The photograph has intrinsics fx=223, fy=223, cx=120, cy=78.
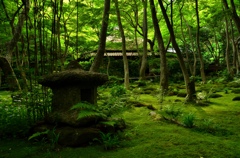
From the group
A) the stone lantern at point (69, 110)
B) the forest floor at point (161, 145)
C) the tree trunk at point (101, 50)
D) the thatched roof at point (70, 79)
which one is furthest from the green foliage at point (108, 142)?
the tree trunk at point (101, 50)

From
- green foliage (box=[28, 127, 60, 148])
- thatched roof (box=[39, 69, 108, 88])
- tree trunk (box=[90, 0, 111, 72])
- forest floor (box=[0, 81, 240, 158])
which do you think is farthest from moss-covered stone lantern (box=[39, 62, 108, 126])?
tree trunk (box=[90, 0, 111, 72])

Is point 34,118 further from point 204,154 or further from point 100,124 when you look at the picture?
point 204,154

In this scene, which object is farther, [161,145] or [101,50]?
[101,50]

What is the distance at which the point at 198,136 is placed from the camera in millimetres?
4070

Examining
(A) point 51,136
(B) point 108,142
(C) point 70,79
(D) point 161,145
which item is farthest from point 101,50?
(D) point 161,145

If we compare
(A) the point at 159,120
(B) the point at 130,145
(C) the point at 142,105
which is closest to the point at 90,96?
(B) the point at 130,145

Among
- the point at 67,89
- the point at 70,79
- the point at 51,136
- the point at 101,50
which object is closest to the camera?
the point at 51,136

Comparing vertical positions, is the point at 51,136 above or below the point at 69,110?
below

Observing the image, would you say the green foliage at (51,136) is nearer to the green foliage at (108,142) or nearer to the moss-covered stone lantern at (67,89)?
the moss-covered stone lantern at (67,89)

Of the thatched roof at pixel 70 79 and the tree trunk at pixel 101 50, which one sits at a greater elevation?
the tree trunk at pixel 101 50

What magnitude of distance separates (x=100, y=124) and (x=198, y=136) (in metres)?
1.82

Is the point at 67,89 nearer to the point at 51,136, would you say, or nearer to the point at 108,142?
the point at 51,136

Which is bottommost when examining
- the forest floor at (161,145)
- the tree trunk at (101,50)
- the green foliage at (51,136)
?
the forest floor at (161,145)

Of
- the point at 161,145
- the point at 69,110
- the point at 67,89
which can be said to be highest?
the point at 67,89
